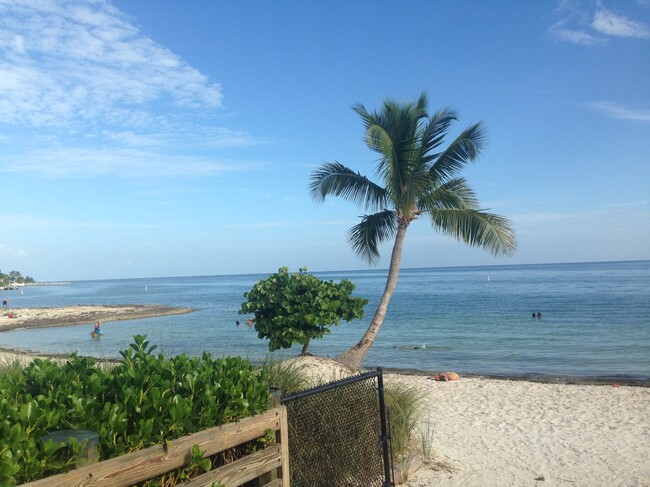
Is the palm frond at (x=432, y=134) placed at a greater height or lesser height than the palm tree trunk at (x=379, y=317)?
greater

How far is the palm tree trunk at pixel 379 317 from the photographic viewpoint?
14.3m

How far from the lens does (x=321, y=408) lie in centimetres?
473

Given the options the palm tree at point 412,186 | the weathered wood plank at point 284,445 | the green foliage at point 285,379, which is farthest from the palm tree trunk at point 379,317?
the weathered wood plank at point 284,445

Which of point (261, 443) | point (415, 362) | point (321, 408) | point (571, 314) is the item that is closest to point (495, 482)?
point (321, 408)

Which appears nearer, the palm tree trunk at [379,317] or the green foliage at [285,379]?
the green foliage at [285,379]

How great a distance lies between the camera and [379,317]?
48.3 feet

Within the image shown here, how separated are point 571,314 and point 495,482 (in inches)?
1413

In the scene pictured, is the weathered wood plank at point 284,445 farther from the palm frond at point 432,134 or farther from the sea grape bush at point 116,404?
the palm frond at point 432,134

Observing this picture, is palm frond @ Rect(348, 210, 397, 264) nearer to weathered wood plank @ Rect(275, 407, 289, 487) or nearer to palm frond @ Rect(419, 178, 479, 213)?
palm frond @ Rect(419, 178, 479, 213)

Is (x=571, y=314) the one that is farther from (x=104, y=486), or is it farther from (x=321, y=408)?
(x=104, y=486)

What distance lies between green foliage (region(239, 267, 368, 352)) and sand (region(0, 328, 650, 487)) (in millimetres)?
Result: 876

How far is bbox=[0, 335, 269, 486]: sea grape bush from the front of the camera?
243 centimetres

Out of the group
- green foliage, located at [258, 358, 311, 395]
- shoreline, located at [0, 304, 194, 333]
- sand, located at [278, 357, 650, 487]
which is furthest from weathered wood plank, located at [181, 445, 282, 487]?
shoreline, located at [0, 304, 194, 333]

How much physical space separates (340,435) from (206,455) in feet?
6.44
